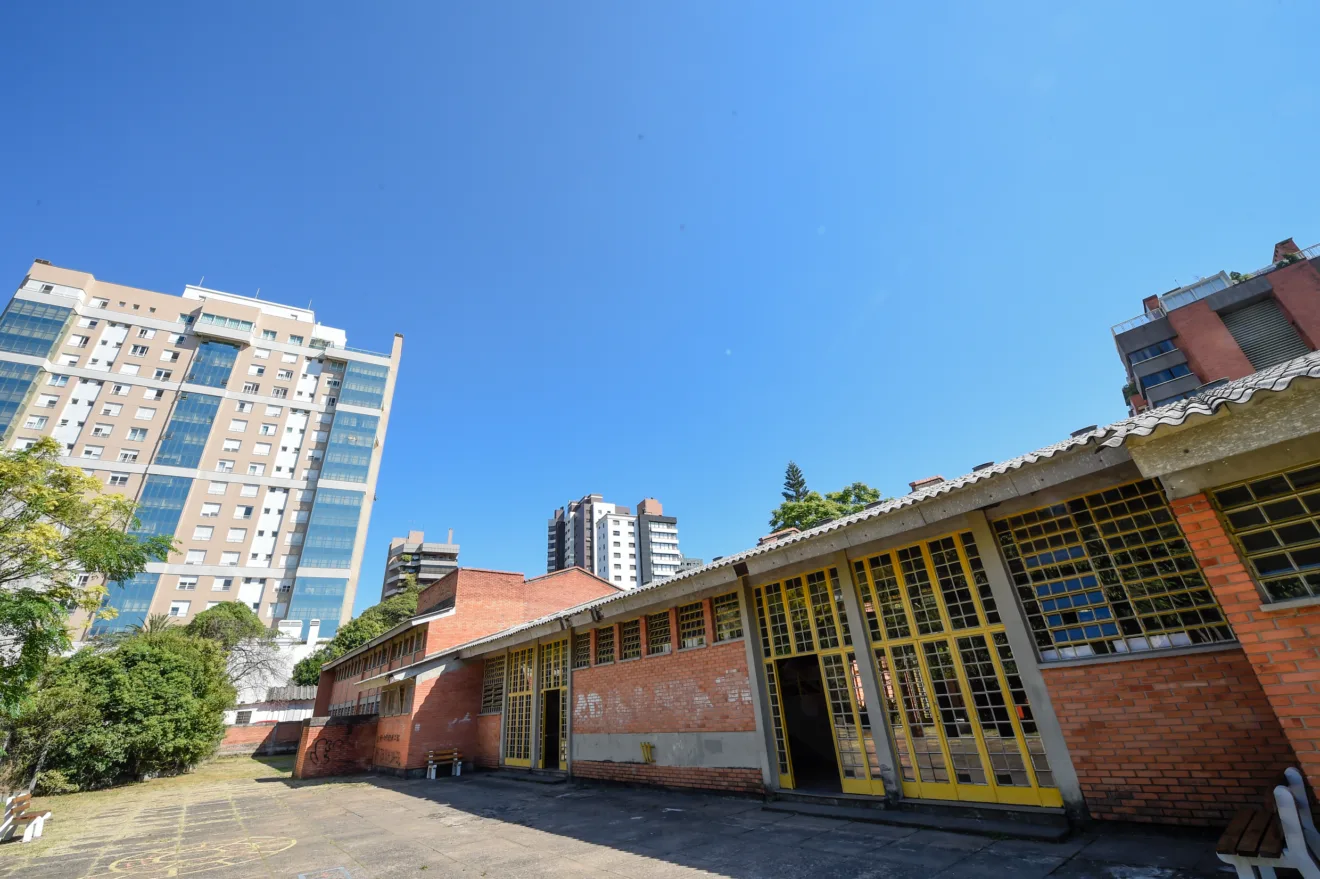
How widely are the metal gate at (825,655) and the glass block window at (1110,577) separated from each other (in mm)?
2671

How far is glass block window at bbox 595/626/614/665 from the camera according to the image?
12727 millimetres

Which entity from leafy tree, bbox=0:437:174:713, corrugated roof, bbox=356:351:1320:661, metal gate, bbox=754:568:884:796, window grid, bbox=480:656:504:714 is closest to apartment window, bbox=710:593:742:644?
metal gate, bbox=754:568:884:796

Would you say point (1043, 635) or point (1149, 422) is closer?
point (1149, 422)

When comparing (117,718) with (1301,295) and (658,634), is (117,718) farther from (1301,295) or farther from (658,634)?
(1301,295)

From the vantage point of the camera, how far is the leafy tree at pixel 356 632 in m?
41.8

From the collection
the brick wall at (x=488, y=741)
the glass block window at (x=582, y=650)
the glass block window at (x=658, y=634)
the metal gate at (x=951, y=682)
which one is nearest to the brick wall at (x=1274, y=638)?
the metal gate at (x=951, y=682)

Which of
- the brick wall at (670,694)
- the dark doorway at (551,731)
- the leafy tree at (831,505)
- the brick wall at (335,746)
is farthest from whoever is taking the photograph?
the leafy tree at (831,505)

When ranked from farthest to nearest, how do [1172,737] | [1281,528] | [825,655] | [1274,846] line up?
[825,655]
[1172,737]
[1281,528]
[1274,846]

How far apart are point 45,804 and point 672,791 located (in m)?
17.8

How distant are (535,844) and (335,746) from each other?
1775 centimetres

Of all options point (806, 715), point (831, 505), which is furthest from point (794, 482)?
point (806, 715)

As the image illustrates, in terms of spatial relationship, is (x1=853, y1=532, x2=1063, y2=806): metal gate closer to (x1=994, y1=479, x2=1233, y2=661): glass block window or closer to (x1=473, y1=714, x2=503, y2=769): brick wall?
(x1=994, y1=479, x2=1233, y2=661): glass block window

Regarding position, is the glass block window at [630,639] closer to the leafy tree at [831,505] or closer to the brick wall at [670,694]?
the brick wall at [670,694]

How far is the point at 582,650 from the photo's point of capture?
13.8 m
